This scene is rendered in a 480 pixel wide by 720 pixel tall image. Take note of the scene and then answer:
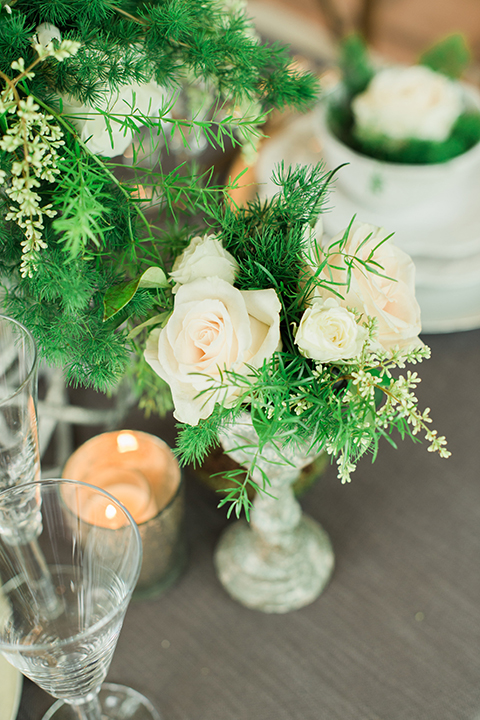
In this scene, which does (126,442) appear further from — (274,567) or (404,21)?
(404,21)

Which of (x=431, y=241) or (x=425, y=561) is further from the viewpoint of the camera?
(x=431, y=241)

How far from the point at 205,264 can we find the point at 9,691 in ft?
1.17

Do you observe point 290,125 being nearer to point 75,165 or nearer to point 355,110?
point 355,110

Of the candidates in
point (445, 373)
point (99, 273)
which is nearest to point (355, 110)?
point (445, 373)

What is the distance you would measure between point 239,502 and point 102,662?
0.13 meters

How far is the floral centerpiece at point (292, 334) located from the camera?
1.01 feet

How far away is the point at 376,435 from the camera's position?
0.34 m

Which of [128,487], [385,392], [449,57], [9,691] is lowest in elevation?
[9,691]

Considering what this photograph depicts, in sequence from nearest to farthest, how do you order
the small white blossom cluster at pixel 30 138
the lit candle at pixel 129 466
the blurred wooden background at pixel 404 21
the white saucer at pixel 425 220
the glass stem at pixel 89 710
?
1. the small white blossom cluster at pixel 30 138
2. the glass stem at pixel 89 710
3. the lit candle at pixel 129 466
4. the white saucer at pixel 425 220
5. the blurred wooden background at pixel 404 21

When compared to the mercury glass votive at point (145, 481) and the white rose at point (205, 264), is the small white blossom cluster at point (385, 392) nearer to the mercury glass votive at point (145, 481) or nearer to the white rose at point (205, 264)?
the white rose at point (205, 264)

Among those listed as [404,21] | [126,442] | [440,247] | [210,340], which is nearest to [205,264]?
[210,340]

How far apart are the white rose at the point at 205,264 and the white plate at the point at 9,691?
33cm


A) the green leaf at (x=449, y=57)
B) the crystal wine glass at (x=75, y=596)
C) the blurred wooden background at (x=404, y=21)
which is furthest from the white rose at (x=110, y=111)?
the blurred wooden background at (x=404, y=21)

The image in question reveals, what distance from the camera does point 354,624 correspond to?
50 centimetres
